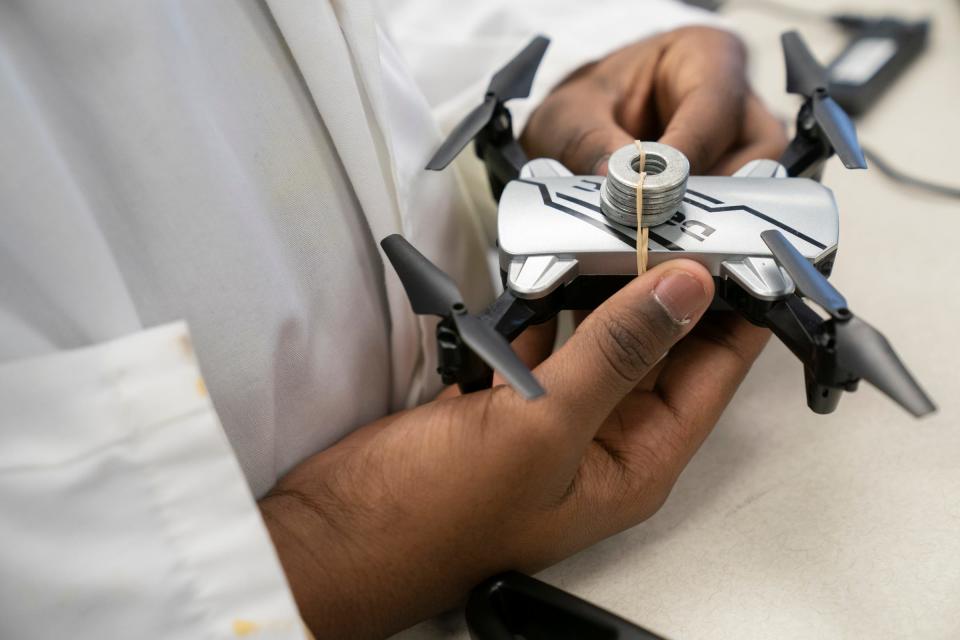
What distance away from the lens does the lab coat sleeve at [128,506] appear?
0.28m

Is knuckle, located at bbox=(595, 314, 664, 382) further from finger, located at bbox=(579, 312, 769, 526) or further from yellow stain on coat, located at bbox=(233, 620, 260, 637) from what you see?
yellow stain on coat, located at bbox=(233, 620, 260, 637)

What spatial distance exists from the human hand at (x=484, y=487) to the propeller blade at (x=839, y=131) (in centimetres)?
13

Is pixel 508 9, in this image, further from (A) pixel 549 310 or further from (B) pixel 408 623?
(B) pixel 408 623

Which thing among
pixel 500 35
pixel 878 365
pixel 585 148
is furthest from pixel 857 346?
pixel 500 35

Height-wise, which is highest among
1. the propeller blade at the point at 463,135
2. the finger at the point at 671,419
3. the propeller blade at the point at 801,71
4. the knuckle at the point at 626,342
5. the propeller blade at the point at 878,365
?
the propeller blade at the point at 463,135

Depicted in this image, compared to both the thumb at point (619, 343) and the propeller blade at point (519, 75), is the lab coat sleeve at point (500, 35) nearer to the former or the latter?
the propeller blade at point (519, 75)

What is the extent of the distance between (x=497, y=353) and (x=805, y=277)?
0.13 m

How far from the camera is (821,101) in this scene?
0.45 meters

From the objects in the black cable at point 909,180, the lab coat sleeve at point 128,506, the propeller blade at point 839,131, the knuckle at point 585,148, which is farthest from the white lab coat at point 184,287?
the black cable at point 909,180

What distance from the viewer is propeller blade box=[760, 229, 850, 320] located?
321 millimetres

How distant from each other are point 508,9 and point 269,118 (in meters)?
0.29

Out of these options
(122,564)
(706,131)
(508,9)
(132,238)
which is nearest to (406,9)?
(508,9)

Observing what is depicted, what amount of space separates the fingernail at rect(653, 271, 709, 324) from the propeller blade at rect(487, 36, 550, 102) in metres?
0.18

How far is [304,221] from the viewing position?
0.39 m
